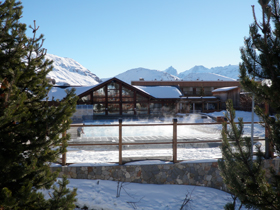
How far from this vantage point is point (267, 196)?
2.53m

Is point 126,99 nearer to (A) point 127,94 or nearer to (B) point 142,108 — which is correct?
(A) point 127,94

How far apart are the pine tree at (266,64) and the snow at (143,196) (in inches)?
121

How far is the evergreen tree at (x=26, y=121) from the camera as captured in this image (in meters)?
2.24

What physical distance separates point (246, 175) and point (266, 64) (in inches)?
56.2

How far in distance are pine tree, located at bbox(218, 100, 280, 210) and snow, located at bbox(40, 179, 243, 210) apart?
2.19m

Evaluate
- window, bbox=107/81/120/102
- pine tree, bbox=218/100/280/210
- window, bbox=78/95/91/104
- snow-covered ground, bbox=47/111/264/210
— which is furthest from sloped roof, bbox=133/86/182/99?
pine tree, bbox=218/100/280/210

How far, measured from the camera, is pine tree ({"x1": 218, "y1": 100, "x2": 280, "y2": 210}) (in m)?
2.56

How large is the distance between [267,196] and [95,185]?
12.4ft

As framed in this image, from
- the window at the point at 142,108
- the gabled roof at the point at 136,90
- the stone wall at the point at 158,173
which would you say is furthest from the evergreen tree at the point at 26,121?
the window at the point at 142,108

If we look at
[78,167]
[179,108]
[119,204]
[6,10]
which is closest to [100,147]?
[78,167]

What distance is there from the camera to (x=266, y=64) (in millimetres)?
2516

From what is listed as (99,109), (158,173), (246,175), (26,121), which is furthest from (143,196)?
(99,109)

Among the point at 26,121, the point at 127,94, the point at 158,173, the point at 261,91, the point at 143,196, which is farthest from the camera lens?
the point at 127,94

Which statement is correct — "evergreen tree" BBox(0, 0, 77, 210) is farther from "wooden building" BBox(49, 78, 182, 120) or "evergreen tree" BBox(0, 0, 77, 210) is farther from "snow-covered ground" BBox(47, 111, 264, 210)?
"wooden building" BBox(49, 78, 182, 120)
